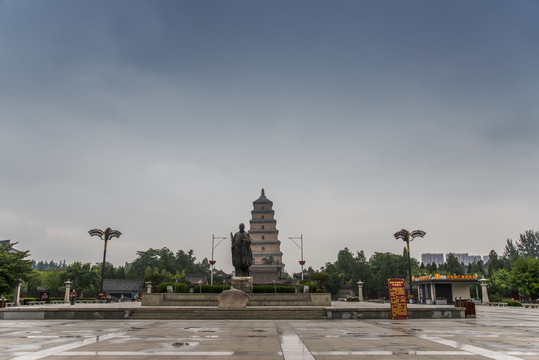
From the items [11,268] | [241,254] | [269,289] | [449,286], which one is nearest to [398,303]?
[241,254]

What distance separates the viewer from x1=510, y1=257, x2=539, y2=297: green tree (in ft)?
144

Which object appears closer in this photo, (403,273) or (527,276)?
(527,276)

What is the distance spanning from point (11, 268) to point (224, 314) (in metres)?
23.8

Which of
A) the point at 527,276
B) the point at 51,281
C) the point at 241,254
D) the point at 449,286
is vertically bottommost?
the point at 51,281

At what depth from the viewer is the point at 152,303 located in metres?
24.8

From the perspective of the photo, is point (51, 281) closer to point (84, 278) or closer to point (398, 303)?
point (84, 278)

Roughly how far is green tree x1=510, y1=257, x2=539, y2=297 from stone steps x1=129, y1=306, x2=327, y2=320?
37080 mm

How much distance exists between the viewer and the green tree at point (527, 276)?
43.8m

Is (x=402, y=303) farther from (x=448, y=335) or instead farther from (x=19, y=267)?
(x=19, y=267)

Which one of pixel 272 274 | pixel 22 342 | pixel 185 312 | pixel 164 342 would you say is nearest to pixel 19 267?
pixel 185 312

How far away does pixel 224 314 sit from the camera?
1883 cm

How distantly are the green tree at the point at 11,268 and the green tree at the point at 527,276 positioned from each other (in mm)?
51805

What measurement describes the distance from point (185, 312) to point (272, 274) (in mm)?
59576

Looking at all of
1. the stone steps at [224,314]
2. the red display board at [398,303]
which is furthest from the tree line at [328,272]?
the red display board at [398,303]
